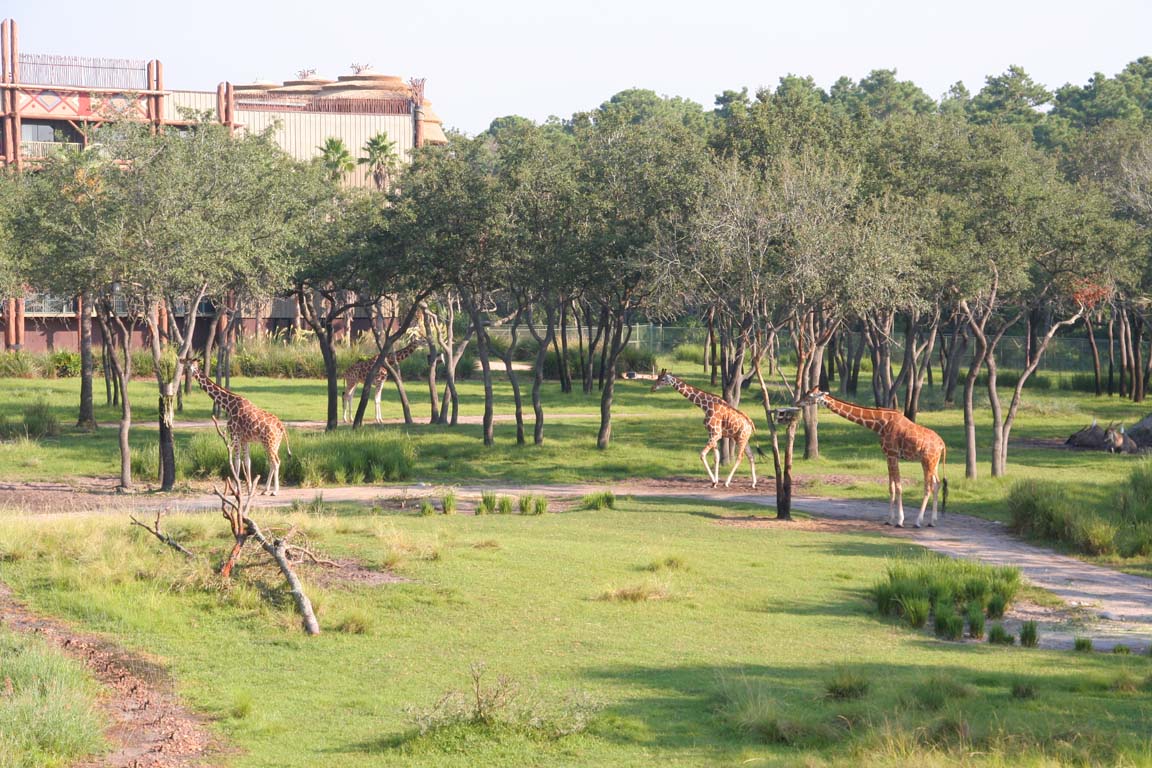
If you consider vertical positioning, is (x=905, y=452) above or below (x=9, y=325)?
below

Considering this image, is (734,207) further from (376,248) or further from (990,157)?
(376,248)

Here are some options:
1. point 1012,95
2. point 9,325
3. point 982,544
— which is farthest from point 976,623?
point 1012,95

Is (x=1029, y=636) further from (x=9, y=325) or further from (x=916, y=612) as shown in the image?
(x=9, y=325)

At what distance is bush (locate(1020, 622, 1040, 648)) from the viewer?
15.4 metres

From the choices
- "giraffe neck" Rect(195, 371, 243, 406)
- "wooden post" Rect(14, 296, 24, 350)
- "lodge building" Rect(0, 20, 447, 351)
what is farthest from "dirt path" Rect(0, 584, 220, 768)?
"wooden post" Rect(14, 296, 24, 350)

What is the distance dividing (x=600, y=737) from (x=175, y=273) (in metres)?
16.8

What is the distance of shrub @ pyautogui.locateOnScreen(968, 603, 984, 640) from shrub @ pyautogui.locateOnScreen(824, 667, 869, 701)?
13.9 ft

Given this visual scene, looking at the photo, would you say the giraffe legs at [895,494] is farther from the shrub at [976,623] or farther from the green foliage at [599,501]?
the shrub at [976,623]

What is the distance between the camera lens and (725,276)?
27.0 m

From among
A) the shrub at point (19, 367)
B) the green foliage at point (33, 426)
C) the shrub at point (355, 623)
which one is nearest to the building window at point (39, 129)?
the shrub at point (19, 367)

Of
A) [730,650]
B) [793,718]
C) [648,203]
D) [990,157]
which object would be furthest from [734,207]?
[793,718]

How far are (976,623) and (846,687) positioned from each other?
185 inches

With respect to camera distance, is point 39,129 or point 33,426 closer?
point 33,426

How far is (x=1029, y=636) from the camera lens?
1542cm
